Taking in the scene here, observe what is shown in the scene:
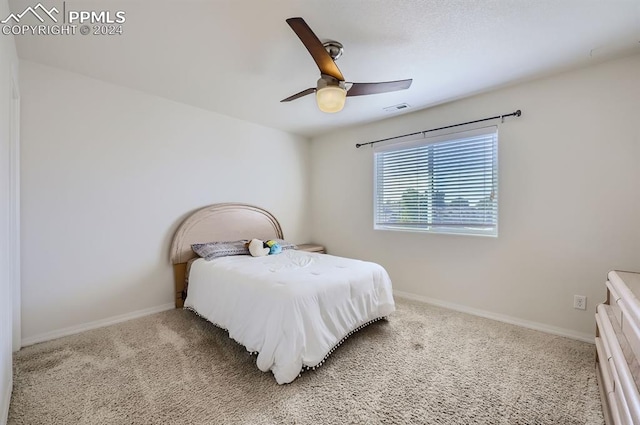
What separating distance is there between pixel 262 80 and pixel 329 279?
195cm

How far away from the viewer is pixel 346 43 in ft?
6.75

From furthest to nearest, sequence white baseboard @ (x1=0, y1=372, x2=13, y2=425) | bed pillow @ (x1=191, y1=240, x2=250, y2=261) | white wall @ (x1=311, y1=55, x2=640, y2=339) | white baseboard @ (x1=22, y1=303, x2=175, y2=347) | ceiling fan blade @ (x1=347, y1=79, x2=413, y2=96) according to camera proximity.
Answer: bed pillow @ (x1=191, y1=240, x2=250, y2=261) → white baseboard @ (x1=22, y1=303, x2=175, y2=347) → white wall @ (x1=311, y1=55, x2=640, y2=339) → ceiling fan blade @ (x1=347, y1=79, x2=413, y2=96) → white baseboard @ (x1=0, y1=372, x2=13, y2=425)

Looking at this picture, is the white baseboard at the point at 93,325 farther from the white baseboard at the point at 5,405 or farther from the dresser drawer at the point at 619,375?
the dresser drawer at the point at 619,375

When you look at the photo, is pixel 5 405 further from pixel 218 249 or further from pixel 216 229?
pixel 216 229

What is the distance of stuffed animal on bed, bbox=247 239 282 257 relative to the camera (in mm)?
3293

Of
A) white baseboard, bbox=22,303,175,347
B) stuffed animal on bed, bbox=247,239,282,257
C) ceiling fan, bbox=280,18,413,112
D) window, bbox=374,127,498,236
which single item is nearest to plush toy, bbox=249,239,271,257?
stuffed animal on bed, bbox=247,239,282,257

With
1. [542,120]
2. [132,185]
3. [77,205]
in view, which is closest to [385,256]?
[542,120]

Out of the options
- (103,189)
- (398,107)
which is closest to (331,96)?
(398,107)

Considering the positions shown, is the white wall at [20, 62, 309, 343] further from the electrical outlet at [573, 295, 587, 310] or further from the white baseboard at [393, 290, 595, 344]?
the electrical outlet at [573, 295, 587, 310]

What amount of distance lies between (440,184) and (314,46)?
2.29m

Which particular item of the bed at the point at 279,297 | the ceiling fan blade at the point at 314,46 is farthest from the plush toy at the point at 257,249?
the ceiling fan blade at the point at 314,46

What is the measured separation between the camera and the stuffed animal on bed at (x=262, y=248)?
10.8 feet

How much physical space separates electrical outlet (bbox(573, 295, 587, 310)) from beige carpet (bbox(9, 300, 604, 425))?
0.99 ft

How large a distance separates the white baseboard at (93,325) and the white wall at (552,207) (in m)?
3.04
